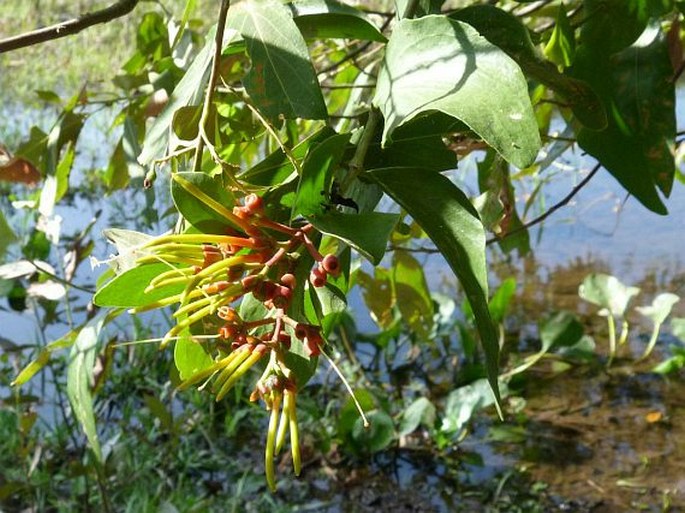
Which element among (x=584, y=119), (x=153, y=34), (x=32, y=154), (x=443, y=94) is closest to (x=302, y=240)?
(x=443, y=94)

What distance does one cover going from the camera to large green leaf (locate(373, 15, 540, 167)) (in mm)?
312

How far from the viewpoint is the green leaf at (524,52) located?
413 mm

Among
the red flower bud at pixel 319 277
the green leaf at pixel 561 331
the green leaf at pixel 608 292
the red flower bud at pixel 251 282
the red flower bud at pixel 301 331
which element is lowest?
the green leaf at pixel 561 331

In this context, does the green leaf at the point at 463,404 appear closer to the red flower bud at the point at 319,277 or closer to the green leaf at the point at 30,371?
the green leaf at the point at 30,371

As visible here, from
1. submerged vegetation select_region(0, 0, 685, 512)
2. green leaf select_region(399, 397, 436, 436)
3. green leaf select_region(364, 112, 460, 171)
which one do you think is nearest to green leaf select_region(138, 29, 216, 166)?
submerged vegetation select_region(0, 0, 685, 512)

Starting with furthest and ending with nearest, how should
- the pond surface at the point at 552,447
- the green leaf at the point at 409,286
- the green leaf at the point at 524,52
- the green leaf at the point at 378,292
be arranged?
the pond surface at the point at 552,447, the green leaf at the point at 378,292, the green leaf at the point at 409,286, the green leaf at the point at 524,52

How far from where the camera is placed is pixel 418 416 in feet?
5.78

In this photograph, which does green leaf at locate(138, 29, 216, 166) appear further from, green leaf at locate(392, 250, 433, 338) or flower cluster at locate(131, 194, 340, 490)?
green leaf at locate(392, 250, 433, 338)

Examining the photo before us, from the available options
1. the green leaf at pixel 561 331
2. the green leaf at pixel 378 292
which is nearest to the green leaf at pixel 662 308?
the green leaf at pixel 561 331

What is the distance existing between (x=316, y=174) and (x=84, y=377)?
11.3 inches

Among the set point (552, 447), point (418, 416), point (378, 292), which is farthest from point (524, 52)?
point (552, 447)

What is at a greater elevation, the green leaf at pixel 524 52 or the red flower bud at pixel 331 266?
the green leaf at pixel 524 52

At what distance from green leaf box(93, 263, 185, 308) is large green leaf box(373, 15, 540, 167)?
114 millimetres

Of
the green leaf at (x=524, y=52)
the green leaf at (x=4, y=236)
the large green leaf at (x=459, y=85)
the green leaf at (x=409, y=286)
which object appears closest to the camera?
the large green leaf at (x=459, y=85)
